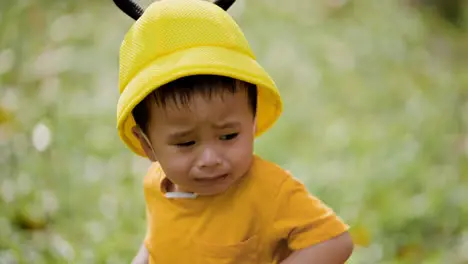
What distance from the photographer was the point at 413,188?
2.74 metres

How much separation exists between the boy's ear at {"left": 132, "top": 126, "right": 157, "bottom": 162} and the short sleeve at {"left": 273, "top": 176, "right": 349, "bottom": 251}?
0.29m

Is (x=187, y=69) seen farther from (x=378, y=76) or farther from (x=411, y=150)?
(x=378, y=76)

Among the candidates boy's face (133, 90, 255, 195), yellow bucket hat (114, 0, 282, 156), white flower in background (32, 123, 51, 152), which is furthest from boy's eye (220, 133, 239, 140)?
white flower in background (32, 123, 51, 152)

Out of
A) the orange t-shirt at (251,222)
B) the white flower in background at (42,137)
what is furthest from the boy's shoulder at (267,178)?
the white flower in background at (42,137)

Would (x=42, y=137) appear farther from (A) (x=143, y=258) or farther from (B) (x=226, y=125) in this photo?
(B) (x=226, y=125)

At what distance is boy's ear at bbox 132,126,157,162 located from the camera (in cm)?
164

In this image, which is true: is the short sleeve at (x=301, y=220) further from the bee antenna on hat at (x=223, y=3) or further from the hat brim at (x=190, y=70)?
the bee antenna on hat at (x=223, y=3)

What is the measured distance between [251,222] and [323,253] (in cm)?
16

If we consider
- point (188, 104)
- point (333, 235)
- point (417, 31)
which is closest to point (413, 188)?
point (333, 235)

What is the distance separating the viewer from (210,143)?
152 cm

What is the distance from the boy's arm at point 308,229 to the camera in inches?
61.7

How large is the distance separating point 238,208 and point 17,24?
6.92 ft

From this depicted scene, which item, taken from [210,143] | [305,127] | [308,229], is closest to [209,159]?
[210,143]

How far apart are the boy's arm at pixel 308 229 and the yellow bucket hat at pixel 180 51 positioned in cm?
22
